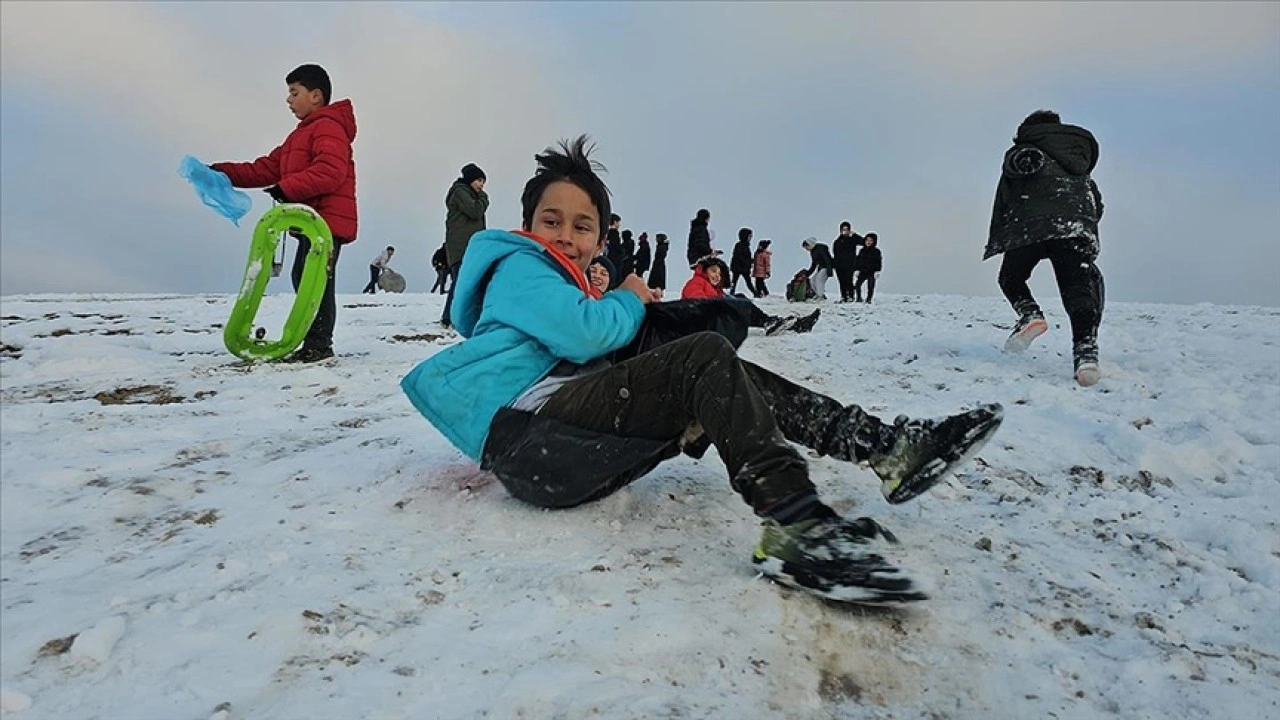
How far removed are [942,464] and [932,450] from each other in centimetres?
5

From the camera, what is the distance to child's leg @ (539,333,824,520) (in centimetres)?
201

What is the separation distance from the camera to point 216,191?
17.7 feet

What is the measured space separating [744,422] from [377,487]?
139 cm

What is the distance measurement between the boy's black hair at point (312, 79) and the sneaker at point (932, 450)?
5455mm

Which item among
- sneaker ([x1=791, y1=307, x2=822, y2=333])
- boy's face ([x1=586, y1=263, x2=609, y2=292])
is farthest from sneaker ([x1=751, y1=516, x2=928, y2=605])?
sneaker ([x1=791, y1=307, x2=822, y2=333])

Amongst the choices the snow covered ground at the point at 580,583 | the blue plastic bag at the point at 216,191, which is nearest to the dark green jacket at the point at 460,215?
the blue plastic bag at the point at 216,191

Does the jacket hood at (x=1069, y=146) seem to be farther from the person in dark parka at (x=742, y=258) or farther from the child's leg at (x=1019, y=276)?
the person in dark parka at (x=742, y=258)

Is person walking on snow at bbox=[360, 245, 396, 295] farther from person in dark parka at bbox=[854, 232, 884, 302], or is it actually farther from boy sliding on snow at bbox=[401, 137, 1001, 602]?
boy sliding on snow at bbox=[401, 137, 1001, 602]

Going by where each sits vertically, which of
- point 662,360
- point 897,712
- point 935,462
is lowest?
point 897,712

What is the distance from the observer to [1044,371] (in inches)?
201

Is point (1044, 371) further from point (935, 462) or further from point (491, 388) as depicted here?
point (491, 388)

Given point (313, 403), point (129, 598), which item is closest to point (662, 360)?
point (129, 598)

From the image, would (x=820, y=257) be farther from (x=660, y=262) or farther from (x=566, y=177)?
(x=566, y=177)

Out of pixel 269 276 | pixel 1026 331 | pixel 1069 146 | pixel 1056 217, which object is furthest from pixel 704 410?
pixel 269 276
